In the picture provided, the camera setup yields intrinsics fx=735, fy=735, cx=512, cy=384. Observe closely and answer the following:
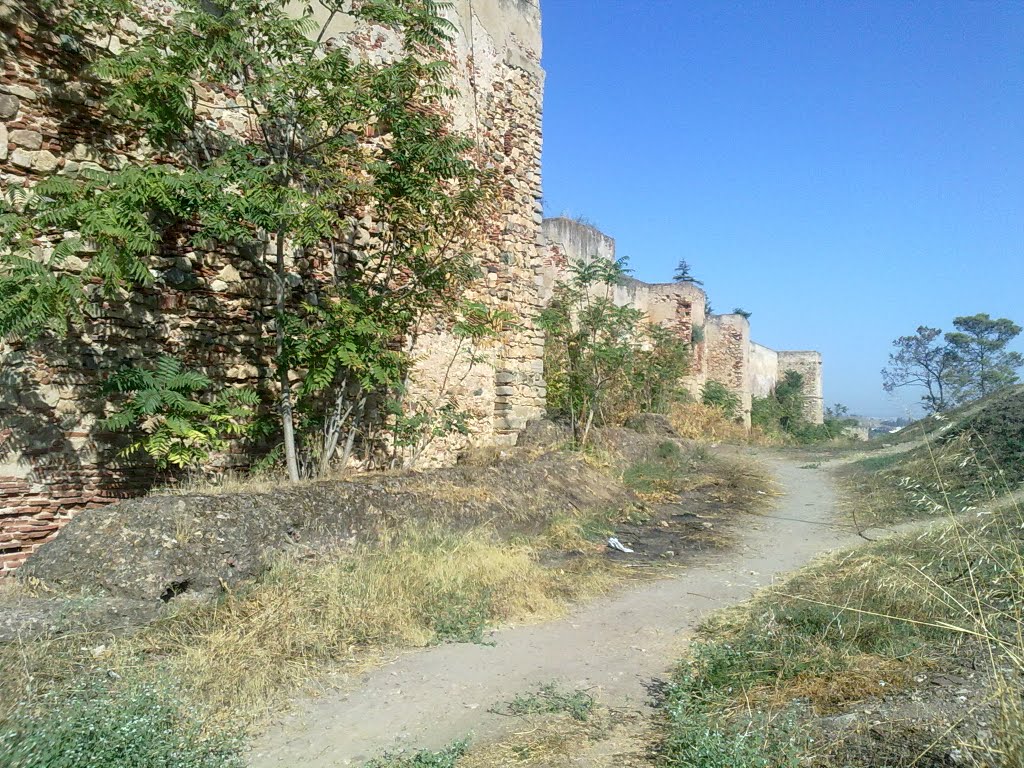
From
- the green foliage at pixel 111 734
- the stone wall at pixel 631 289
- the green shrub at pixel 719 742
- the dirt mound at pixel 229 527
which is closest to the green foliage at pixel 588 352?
the stone wall at pixel 631 289

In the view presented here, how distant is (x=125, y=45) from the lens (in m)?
5.57

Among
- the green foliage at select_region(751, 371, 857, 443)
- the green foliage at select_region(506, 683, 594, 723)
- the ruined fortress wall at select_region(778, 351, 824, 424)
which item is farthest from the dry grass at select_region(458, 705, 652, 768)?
the ruined fortress wall at select_region(778, 351, 824, 424)

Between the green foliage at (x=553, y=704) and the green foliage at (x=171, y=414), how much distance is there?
10.4 feet

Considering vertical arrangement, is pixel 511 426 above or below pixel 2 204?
below

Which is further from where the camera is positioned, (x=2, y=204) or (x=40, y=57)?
(x=40, y=57)

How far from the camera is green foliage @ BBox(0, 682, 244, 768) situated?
8.79ft

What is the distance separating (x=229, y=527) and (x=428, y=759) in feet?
8.04

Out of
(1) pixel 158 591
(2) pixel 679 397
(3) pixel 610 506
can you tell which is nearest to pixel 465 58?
(3) pixel 610 506

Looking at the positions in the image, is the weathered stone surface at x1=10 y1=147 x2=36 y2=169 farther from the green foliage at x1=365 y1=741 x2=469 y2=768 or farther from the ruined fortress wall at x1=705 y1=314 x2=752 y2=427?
the ruined fortress wall at x1=705 y1=314 x2=752 y2=427

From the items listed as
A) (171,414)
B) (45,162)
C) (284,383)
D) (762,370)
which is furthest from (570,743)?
(762,370)

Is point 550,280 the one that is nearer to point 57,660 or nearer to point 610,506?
point 610,506

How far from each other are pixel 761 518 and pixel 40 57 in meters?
8.52

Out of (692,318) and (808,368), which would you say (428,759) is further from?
Answer: (808,368)

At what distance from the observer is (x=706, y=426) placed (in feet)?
61.8
